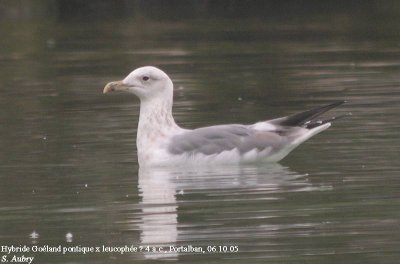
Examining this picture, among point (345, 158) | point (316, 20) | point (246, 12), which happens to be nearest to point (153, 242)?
point (345, 158)

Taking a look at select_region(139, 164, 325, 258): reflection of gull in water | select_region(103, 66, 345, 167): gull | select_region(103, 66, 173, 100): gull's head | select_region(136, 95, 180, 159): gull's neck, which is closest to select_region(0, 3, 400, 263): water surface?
select_region(139, 164, 325, 258): reflection of gull in water

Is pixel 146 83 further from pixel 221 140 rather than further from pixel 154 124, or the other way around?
pixel 221 140

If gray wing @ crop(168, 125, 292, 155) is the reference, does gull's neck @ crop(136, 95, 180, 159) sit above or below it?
above

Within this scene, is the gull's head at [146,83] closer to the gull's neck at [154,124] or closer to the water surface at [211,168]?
the gull's neck at [154,124]

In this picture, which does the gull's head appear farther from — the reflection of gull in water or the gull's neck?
the reflection of gull in water

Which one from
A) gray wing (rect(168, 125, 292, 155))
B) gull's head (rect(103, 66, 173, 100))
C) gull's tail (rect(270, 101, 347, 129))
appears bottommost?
gray wing (rect(168, 125, 292, 155))

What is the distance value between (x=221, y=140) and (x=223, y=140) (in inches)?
0.7

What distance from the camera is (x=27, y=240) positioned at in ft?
34.3

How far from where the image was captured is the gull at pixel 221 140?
13.8 meters

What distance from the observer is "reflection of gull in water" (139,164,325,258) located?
34.8 feet

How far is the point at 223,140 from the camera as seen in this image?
13.8 meters

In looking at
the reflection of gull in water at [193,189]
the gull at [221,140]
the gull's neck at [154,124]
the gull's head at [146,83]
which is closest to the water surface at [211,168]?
the reflection of gull in water at [193,189]

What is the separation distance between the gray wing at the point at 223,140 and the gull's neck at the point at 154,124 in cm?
20

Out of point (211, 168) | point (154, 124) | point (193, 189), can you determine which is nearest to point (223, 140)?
point (211, 168)
